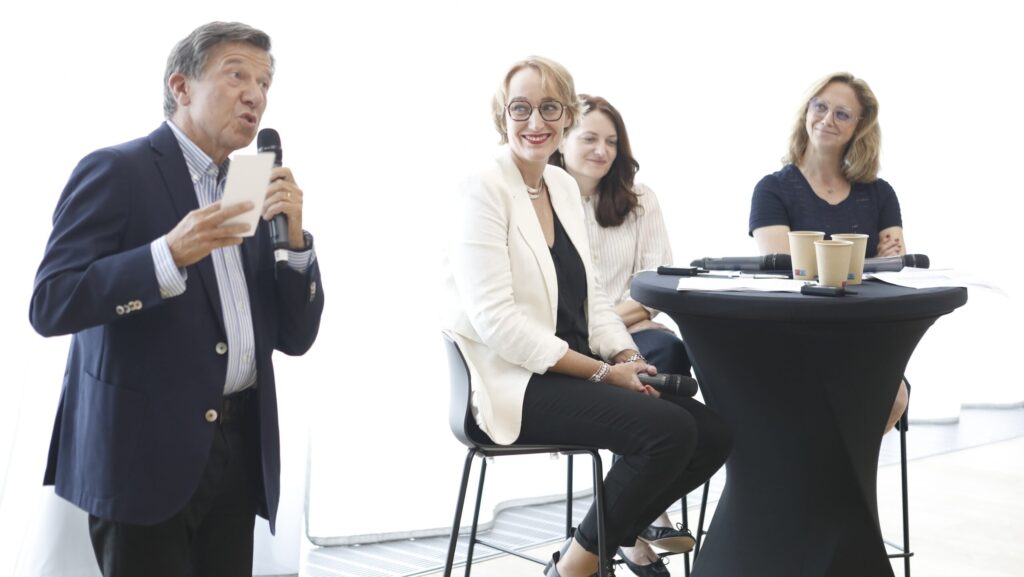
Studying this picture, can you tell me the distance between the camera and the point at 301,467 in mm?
2906

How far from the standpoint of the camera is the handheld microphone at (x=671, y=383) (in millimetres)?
2359

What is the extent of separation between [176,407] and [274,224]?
350 millimetres

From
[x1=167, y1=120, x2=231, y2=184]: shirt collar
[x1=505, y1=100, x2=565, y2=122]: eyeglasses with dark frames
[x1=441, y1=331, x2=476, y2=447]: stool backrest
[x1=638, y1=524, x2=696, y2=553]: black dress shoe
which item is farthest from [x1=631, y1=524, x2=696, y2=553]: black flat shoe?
[x1=167, y1=120, x2=231, y2=184]: shirt collar

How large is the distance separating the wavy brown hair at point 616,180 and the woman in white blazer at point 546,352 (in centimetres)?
59

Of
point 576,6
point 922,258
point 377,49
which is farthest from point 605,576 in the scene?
point 576,6

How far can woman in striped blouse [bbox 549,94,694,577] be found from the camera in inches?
120

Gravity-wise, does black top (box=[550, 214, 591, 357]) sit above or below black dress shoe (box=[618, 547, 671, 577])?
above

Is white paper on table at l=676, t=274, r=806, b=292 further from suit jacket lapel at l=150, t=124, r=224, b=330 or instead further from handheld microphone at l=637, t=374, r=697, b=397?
suit jacket lapel at l=150, t=124, r=224, b=330

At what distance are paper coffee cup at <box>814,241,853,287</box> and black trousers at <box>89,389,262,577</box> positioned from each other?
1188 mm

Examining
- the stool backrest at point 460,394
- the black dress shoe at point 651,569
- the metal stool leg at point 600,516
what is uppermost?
the stool backrest at point 460,394

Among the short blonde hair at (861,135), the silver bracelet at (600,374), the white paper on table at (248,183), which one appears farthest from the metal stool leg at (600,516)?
the short blonde hair at (861,135)

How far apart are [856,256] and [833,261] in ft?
0.47

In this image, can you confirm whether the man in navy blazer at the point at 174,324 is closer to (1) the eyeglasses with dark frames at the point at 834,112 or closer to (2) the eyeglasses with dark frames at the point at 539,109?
(2) the eyeglasses with dark frames at the point at 539,109

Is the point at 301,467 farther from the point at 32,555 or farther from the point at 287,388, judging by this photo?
the point at 32,555
